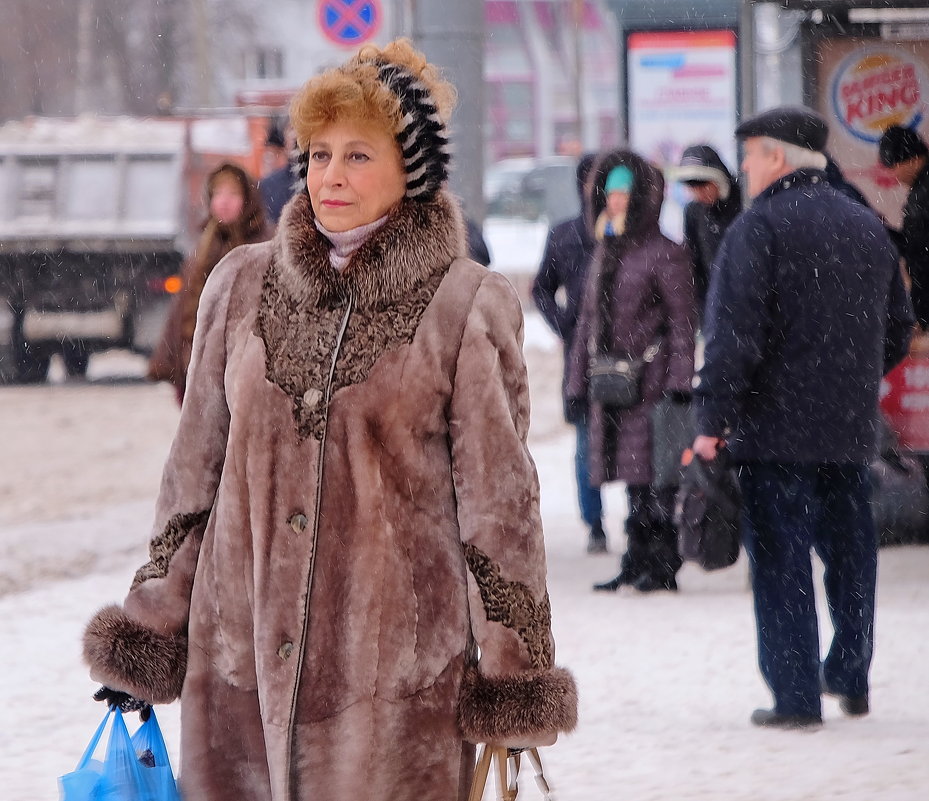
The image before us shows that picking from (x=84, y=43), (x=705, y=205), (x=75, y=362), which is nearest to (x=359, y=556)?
(x=705, y=205)

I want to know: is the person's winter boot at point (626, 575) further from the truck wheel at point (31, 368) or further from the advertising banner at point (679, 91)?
the truck wheel at point (31, 368)

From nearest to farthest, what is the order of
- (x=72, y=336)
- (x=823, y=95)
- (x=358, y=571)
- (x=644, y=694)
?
(x=358, y=571), (x=644, y=694), (x=823, y=95), (x=72, y=336)

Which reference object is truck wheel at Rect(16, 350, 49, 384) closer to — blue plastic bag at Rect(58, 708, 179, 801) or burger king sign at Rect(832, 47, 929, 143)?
burger king sign at Rect(832, 47, 929, 143)

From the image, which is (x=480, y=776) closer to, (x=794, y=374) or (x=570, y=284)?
(x=794, y=374)

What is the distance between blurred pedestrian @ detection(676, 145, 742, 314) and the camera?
802 cm

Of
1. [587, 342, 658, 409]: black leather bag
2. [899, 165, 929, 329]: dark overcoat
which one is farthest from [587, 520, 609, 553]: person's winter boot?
[899, 165, 929, 329]: dark overcoat

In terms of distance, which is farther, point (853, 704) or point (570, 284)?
point (570, 284)

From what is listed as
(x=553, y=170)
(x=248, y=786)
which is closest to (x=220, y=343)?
(x=248, y=786)

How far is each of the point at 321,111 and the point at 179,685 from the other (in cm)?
99

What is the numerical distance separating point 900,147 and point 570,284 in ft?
5.20

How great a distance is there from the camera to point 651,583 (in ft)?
24.9

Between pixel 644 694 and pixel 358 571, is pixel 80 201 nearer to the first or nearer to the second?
pixel 644 694

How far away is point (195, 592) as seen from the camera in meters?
3.00

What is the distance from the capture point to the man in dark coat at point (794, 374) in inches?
201
